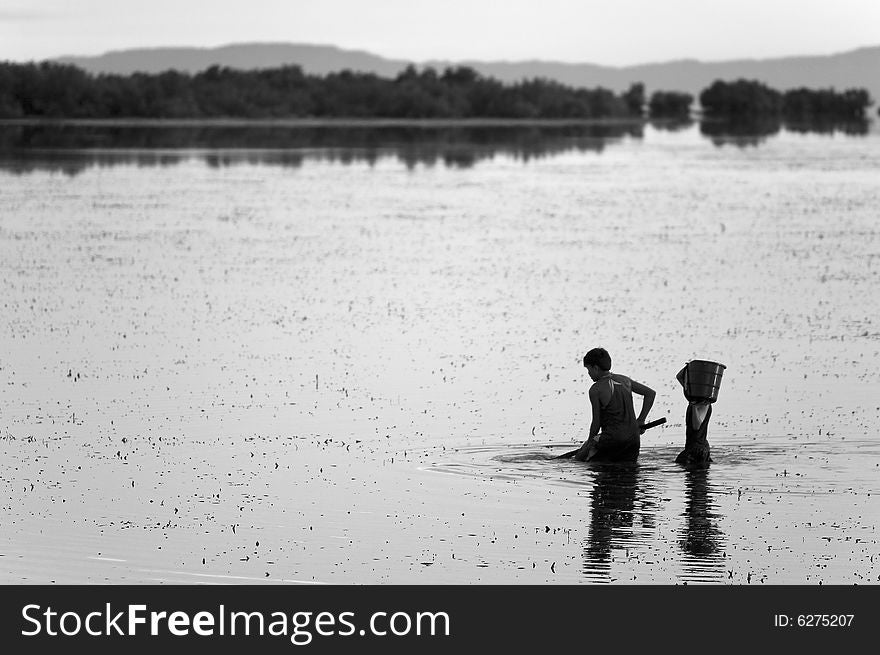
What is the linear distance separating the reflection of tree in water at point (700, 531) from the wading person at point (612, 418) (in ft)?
1.84

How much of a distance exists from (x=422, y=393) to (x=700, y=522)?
5.43 m

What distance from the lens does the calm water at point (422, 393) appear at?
11.5m

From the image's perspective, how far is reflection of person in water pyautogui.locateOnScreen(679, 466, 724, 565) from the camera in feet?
37.2

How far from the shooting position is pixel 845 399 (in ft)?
55.1

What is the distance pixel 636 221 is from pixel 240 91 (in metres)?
120

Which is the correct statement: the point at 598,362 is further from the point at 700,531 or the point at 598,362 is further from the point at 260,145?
the point at 260,145

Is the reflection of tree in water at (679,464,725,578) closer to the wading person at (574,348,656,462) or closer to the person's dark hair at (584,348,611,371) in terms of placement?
the wading person at (574,348,656,462)

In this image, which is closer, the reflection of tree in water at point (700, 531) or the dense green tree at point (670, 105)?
the reflection of tree in water at point (700, 531)

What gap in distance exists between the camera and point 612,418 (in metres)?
13.8

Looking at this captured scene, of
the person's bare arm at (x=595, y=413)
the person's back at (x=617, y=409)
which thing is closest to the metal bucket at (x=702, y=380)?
the person's back at (x=617, y=409)

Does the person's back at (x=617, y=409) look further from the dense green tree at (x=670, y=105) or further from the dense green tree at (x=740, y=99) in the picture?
the dense green tree at (x=670, y=105)

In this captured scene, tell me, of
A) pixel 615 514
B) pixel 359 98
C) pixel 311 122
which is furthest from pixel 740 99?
pixel 615 514

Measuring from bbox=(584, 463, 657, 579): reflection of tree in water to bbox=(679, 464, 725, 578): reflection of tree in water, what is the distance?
0.29 metres

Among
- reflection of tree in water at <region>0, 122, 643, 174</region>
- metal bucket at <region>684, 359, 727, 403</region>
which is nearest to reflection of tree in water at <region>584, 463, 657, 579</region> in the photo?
metal bucket at <region>684, 359, 727, 403</region>
